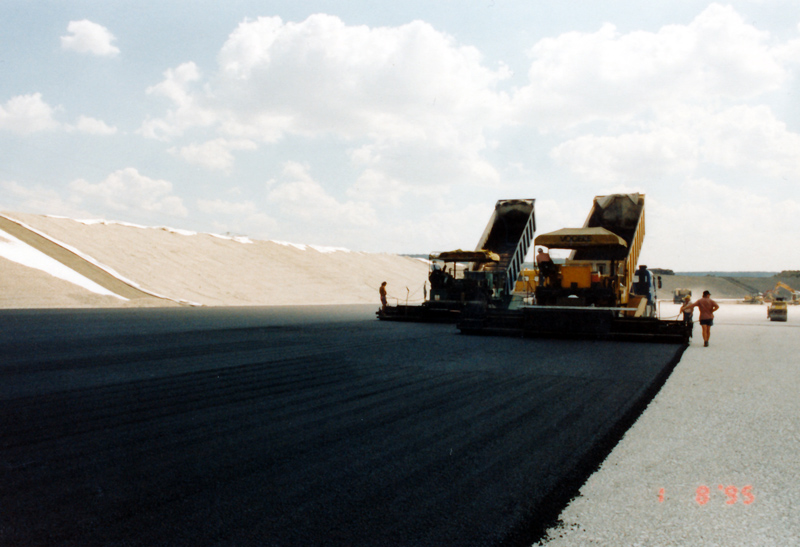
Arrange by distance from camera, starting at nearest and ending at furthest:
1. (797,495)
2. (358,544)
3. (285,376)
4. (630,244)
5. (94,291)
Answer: (358,544)
(797,495)
(285,376)
(630,244)
(94,291)

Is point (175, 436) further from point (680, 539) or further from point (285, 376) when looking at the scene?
point (680, 539)

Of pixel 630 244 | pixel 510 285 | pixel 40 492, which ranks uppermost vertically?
pixel 630 244

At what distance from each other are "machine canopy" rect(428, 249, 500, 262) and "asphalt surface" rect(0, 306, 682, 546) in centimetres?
976

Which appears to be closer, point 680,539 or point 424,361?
point 680,539

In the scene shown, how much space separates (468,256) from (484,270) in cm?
122

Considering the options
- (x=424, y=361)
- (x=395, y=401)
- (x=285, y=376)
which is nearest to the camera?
(x=395, y=401)

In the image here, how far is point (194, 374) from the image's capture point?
8836mm

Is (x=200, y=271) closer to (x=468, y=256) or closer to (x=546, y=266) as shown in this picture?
(x=468, y=256)

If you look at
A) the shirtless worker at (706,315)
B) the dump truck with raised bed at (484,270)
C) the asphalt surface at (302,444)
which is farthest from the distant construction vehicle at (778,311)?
the asphalt surface at (302,444)

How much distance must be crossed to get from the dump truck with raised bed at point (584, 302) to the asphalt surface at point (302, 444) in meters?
3.83

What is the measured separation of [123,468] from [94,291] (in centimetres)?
3119

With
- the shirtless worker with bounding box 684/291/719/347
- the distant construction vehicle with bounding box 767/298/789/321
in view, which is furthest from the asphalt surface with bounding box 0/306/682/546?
the distant construction vehicle with bounding box 767/298/789/321

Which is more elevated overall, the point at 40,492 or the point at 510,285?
the point at 510,285

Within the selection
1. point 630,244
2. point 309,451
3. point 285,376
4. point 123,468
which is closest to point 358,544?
point 309,451
